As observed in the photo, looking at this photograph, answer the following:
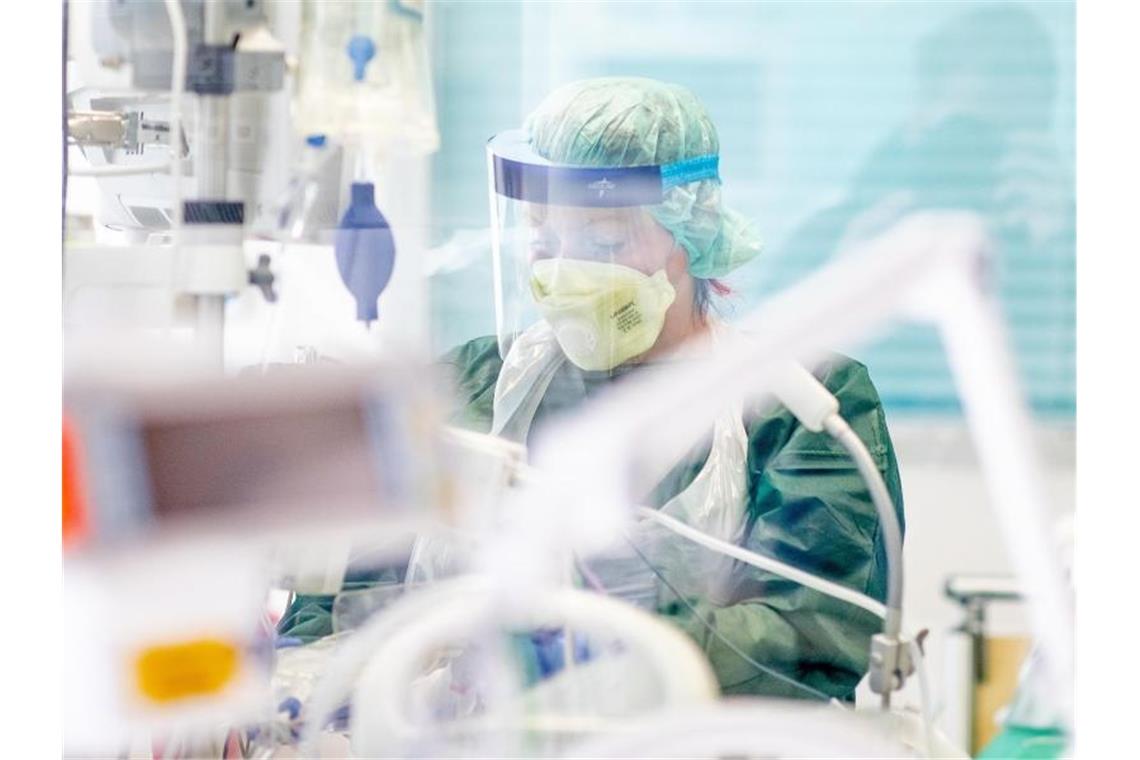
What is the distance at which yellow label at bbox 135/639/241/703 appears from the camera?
1.33m

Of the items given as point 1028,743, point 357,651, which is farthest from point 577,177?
point 1028,743

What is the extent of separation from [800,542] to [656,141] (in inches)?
17.2

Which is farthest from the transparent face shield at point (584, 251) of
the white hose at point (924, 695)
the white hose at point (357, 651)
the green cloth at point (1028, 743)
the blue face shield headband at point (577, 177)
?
the green cloth at point (1028, 743)

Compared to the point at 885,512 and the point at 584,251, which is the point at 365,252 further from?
the point at 885,512

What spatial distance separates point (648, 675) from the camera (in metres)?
1.35

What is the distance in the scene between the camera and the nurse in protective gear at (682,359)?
1355 millimetres

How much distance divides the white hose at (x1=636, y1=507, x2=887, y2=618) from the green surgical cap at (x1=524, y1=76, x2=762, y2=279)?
10.2 inches

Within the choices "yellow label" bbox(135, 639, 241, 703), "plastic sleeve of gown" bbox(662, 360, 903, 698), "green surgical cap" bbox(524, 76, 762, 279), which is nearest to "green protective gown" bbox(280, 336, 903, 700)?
"plastic sleeve of gown" bbox(662, 360, 903, 698)

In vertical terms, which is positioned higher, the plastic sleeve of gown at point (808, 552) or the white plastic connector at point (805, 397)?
the white plastic connector at point (805, 397)

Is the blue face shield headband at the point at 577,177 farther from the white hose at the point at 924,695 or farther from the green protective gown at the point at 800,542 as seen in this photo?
the white hose at the point at 924,695

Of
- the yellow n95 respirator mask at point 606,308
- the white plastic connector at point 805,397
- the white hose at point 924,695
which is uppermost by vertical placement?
the yellow n95 respirator mask at point 606,308

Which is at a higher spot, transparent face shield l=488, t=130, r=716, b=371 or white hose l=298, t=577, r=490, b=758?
transparent face shield l=488, t=130, r=716, b=371

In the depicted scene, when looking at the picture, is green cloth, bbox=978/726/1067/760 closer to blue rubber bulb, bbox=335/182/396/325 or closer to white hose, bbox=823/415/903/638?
white hose, bbox=823/415/903/638
